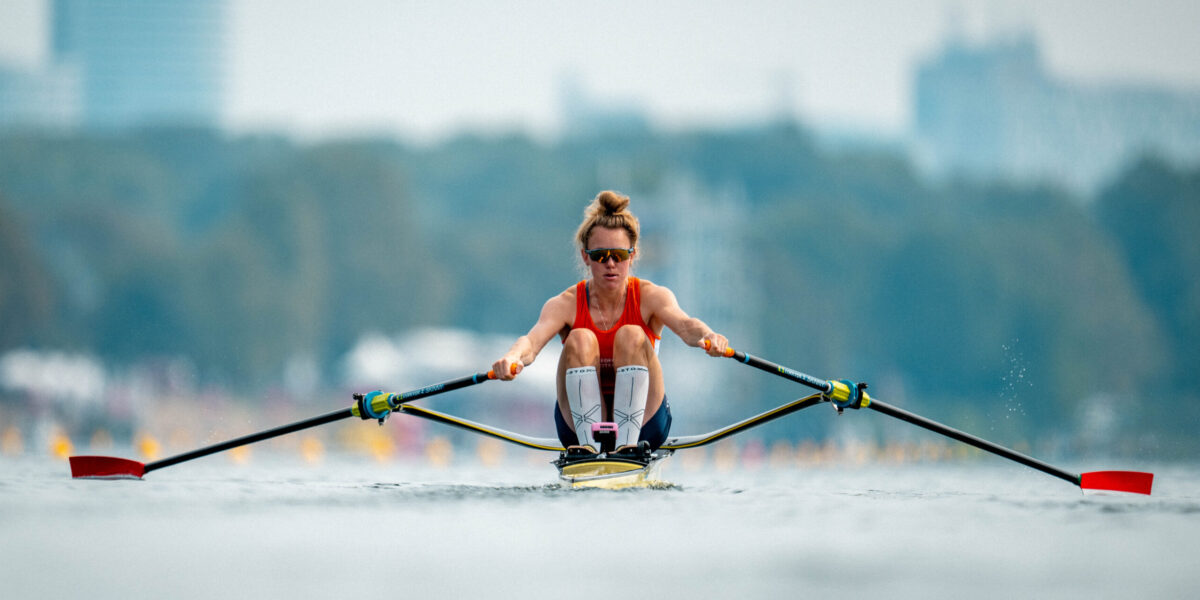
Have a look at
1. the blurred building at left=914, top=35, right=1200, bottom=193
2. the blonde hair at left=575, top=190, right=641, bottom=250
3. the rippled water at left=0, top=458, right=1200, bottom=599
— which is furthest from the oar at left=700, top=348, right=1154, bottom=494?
the blurred building at left=914, top=35, right=1200, bottom=193

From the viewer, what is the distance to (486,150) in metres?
121

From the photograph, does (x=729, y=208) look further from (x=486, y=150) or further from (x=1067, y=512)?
(x=1067, y=512)

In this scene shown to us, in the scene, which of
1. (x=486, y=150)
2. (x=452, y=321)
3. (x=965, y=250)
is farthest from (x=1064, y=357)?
(x=486, y=150)

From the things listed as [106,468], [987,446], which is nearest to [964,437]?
[987,446]

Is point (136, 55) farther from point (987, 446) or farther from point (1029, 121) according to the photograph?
point (987, 446)

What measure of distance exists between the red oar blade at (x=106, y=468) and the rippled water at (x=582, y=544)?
23.8 inches

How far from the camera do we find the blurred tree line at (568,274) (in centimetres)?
8212

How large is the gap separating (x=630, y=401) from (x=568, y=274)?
84.3 meters

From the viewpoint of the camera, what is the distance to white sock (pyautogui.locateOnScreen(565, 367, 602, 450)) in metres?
11.4

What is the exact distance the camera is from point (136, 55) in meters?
185

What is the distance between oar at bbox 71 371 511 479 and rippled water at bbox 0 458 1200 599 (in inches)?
23.0

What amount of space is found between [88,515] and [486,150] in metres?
112

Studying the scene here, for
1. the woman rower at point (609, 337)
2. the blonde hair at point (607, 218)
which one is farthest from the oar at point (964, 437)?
the blonde hair at point (607, 218)

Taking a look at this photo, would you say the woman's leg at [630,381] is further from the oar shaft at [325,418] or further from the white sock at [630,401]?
the oar shaft at [325,418]
